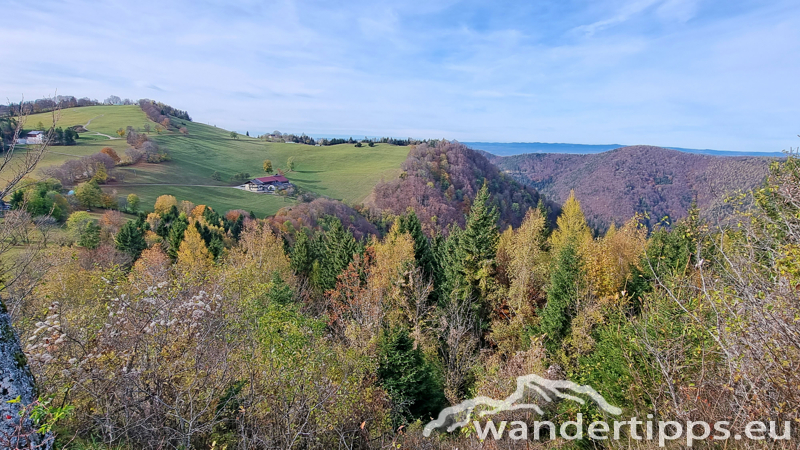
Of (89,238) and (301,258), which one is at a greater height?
(89,238)

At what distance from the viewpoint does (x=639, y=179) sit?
149375 mm

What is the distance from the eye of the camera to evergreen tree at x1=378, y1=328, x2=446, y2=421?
1275cm

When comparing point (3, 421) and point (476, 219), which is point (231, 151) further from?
point (3, 421)

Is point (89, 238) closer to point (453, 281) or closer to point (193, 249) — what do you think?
point (193, 249)

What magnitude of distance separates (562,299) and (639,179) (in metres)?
162

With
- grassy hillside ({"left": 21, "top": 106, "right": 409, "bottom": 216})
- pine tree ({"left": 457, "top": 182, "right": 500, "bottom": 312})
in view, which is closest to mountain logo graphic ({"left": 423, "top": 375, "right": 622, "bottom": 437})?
pine tree ({"left": 457, "top": 182, "right": 500, "bottom": 312})

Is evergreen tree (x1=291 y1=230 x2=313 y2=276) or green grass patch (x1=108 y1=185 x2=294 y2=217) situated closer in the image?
evergreen tree (x1=291 y1=230 x2=313 y2=276)

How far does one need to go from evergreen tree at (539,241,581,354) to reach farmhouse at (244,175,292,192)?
7735 cm

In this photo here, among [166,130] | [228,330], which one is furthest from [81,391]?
[166,130]

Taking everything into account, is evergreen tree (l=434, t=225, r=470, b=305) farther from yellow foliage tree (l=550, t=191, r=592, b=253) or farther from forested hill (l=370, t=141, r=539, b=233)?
forested hill (l=370, t=141, r=539, b=233)

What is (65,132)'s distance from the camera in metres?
79.5

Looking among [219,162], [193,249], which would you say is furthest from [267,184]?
[193,249]

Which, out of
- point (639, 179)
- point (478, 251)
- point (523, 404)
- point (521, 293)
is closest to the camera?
point (523, 404)

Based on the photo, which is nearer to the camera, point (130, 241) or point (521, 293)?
point (521, 293)
